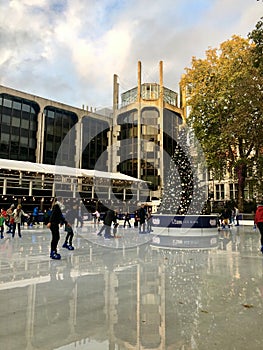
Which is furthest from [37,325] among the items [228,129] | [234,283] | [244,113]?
[228,129]

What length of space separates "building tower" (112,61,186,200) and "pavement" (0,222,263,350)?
123ft

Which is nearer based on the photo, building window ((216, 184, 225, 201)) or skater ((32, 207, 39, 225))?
skater ((32, 207, 39, 225))

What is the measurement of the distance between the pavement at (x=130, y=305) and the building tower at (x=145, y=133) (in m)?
37.6

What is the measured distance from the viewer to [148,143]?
4531 centimetres

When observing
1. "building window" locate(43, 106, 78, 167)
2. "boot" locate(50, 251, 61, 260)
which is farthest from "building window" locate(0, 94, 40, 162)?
"boot" locate(50, 251, 61, 260)

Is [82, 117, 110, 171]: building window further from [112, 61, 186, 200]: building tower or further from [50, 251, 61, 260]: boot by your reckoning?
[50, 251, 61, 260]: boot

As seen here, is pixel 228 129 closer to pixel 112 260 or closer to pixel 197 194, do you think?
pixel 197 194

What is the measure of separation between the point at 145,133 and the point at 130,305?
140 ft

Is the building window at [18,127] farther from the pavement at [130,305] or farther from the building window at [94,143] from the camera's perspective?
the pavement at [130,305]

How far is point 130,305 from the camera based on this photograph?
12.8ft

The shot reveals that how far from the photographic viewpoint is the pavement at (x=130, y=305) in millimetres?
2811

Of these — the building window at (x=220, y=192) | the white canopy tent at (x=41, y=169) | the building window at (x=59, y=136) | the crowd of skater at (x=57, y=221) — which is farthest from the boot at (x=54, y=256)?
the building window at (x=220, y=192)

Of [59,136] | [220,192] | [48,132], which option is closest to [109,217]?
[48,132]

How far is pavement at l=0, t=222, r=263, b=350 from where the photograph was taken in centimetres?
281
